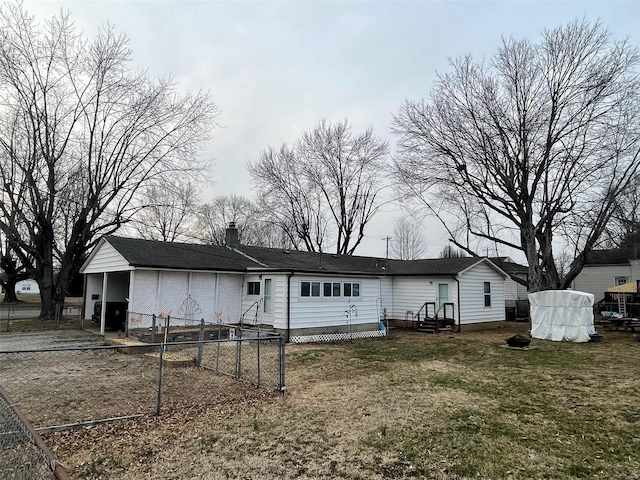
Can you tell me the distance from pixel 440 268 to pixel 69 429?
18.0m

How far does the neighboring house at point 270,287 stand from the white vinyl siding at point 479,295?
0.17 feet

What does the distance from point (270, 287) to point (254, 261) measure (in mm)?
2928

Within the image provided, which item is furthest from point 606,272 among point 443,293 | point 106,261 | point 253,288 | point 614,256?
point 106,261

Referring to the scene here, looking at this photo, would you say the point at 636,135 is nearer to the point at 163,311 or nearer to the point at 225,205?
the point at 163,311

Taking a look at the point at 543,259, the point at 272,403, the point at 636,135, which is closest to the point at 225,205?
the point at 543,259

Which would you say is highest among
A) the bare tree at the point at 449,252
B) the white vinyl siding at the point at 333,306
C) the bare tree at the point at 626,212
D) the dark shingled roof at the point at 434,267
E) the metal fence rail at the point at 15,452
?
the bare tree at the point at 449,252

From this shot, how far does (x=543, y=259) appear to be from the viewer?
826 inches

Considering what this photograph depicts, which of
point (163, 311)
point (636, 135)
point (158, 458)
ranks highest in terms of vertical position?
point (636, 135)

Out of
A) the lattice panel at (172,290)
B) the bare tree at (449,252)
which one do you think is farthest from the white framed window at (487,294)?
the bare tree at (449,252)

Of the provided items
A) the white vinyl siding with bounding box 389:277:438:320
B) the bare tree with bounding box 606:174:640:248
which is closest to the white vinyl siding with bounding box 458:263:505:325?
the white vinyl siding with bounding box 389:277:438:320

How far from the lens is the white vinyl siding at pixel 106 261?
48.2 feet

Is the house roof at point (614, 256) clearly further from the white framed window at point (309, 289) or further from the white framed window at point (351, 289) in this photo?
the white framed window at point (309, 289)

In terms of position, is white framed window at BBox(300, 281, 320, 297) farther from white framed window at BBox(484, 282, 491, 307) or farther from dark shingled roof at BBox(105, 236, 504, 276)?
white framed window at BBox(484, 282, 491, 307)

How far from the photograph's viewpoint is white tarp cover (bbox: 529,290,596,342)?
15617mm
